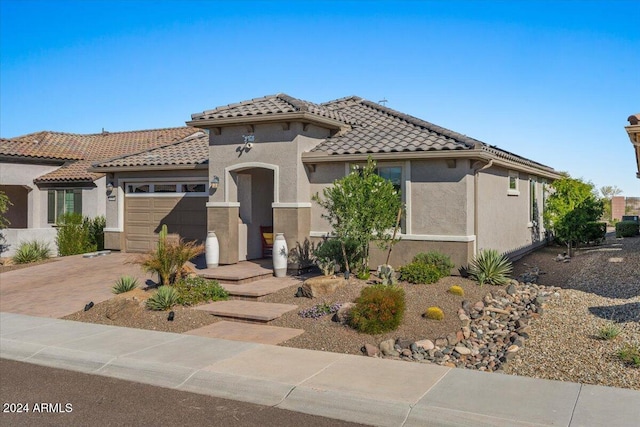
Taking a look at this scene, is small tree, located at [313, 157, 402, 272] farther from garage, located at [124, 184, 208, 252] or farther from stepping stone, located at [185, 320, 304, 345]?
garage, located at [124, 184, 208, 252]

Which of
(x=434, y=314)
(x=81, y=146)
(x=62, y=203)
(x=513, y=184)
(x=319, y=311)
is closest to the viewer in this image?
(x=434, y=314)

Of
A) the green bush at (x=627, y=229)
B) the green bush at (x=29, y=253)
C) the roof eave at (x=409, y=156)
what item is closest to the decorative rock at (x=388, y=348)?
the roof eave at (x=409, y=156)

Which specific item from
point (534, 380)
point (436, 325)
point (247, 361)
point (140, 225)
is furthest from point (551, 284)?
point (140, 225)

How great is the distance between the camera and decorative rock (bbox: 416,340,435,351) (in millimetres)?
9294

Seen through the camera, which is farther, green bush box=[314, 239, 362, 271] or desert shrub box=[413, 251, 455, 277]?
green bush box=[314, 239, 362, 271]

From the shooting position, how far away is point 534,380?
7.55m

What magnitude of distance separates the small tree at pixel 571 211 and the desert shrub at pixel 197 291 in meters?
12.8

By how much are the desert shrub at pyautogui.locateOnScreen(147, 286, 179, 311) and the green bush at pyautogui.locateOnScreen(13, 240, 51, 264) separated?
11520mm

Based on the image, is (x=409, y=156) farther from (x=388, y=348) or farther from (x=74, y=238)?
(x=74, y=238)

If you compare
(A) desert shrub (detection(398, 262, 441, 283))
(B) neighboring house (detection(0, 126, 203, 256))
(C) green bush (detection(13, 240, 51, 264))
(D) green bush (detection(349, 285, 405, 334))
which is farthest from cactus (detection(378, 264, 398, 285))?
(B) neighboring house (detection(0, 126, 203, 256))

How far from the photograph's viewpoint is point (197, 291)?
12.9 m

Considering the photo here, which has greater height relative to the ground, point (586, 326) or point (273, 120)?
point (273, 120)

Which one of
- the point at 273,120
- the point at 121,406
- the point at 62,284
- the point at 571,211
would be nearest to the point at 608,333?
the point at 121,406

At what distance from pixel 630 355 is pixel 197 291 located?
854 centimetres
